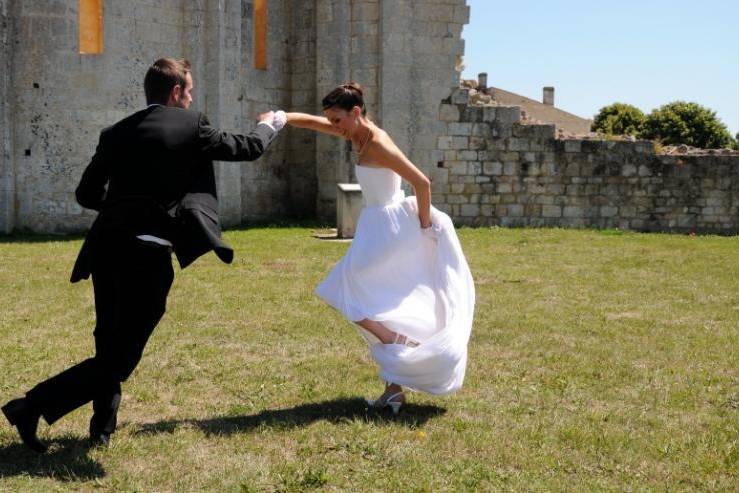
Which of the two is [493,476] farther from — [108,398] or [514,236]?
[514,236]

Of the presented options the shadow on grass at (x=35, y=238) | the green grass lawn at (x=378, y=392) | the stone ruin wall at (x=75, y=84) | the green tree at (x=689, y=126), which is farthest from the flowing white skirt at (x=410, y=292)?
the green tree at (x=689, y=126)

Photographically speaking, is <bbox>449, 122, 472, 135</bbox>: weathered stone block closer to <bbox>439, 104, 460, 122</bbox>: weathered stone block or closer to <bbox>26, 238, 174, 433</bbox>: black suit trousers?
<bbox>439, 104, 460, 122</bbox>: weathered stone block

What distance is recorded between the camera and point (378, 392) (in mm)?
5609

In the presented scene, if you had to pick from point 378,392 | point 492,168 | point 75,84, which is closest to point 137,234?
point 378,392

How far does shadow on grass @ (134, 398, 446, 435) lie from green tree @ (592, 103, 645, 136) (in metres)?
42.5

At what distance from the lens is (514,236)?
15.7 m

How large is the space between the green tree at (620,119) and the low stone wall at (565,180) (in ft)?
92.0

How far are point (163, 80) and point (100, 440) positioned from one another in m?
1.87

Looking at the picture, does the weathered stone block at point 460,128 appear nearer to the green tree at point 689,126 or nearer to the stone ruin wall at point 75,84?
the stone ruin wall at point 75,84

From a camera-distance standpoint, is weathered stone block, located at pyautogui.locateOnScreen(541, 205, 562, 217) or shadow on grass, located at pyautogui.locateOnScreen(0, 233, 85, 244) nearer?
shadow on grass, located at pyautogui.locateOnScreen(0, 233, 85, 244)

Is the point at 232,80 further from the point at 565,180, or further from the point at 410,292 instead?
the point at 410,292

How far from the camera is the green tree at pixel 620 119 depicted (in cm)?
4584

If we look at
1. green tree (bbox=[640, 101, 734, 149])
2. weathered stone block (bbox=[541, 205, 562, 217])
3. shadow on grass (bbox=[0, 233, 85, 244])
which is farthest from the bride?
green tree (bbox=[640, 101, 734, 149])

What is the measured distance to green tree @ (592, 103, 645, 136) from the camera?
4584 centimetres
